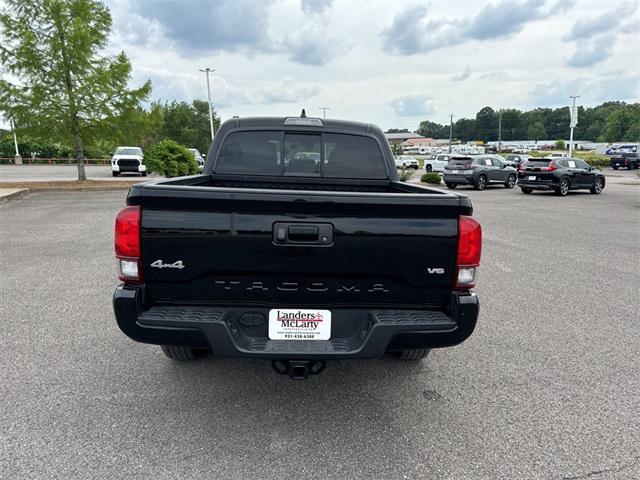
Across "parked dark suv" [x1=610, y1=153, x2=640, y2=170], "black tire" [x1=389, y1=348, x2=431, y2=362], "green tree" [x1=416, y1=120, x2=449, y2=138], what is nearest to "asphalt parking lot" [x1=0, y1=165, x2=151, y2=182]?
"black tire" [x1=389, y1=348, x2=431, y2=362]

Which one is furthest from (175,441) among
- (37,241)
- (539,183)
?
(539,183)

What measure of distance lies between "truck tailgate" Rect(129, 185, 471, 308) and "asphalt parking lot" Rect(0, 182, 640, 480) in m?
0.87

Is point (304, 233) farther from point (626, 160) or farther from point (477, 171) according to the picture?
point (626, 160)

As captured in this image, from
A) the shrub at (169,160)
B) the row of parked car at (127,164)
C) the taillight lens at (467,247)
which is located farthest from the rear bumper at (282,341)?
the row of parked car at (127,164)

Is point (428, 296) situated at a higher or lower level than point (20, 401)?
Result: higher

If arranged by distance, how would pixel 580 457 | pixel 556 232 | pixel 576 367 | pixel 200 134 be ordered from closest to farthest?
pixel 580 457, pixel 576 367, pixel 556 232, pixel 200 134

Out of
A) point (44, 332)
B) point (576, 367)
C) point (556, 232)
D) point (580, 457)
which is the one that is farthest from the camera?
point (556, 232)

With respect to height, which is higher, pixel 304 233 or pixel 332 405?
pixel 304 233

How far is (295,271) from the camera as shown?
2494 millimetres

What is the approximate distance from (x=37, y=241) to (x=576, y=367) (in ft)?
29.8

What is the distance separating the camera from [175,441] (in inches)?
104

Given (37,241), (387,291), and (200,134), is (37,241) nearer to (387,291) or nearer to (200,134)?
(387,291)

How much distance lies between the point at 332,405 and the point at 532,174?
18.9 m

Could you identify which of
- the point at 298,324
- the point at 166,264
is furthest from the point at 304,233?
the point at 166,264
